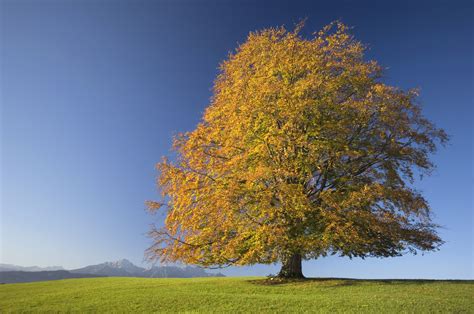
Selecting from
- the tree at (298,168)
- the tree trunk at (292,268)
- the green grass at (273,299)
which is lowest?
the green grass at (273,299)

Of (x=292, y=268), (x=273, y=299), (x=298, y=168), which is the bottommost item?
(x=273, y=299)

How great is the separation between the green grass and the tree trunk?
62.6 inches

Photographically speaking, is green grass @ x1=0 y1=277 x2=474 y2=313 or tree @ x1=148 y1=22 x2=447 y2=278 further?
tree @ x1=148 y1=22 x2=447 y2=278

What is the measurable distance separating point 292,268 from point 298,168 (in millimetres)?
5846

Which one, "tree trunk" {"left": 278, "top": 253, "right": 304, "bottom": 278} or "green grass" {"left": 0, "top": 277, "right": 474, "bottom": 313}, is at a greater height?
"tree trunk" {"left": 278, "top": 253, "right": 304, "bottom": 278}

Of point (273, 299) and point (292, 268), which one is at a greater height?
point (292, 268)

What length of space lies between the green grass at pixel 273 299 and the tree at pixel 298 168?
2083 mm

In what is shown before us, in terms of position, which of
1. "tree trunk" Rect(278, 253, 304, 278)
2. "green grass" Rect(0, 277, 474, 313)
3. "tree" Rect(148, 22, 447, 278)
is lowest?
"green grass" Rect(0, 277, 474, 313)

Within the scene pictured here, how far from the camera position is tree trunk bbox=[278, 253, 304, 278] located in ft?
76.3

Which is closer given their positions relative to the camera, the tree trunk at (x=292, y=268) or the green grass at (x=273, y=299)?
the green grass at (x=273, y=299)

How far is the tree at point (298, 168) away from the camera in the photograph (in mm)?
21078

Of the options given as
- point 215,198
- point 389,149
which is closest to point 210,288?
point 215,198

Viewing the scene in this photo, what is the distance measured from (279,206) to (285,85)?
7.44m

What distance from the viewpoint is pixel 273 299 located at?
16172mm
